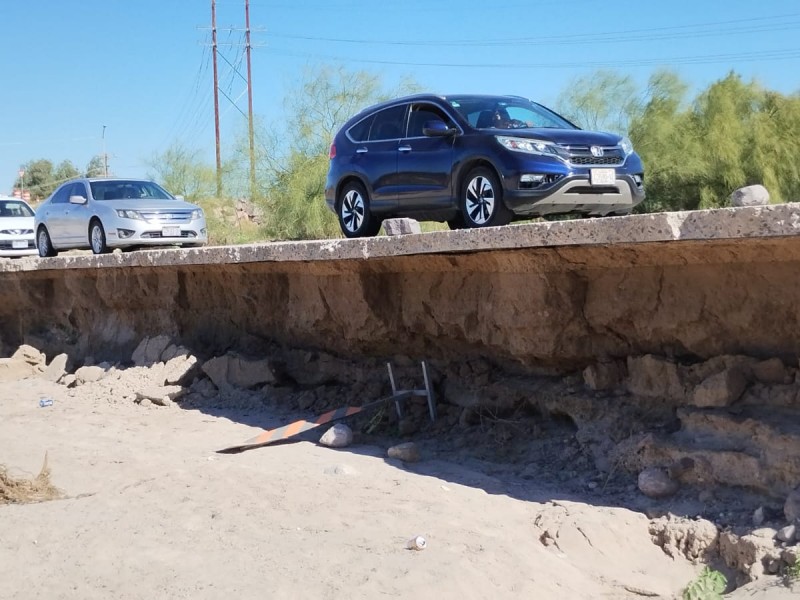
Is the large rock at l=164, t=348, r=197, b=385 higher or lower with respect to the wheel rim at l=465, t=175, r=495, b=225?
lower

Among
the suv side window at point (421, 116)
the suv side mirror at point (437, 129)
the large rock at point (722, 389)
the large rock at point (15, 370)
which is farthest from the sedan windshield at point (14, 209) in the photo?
the large rock at point (722, 389)

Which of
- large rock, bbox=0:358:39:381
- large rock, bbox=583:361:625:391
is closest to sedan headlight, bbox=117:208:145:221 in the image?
large rock, bbox=0:358:39:381

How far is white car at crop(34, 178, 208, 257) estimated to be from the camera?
15.7m

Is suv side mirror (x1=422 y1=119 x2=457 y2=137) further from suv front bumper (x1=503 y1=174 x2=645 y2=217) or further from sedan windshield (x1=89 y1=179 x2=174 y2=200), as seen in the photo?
sedan windshield (x1=89 y1=179 x2=174 y2=200)

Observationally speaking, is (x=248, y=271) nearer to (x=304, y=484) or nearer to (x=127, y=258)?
(x=127, y=258)

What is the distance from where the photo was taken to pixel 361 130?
11727 mm

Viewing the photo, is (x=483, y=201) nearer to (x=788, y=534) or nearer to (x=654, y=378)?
(x=654, y=378)

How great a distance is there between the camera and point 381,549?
586cm

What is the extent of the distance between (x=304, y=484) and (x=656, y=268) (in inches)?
120

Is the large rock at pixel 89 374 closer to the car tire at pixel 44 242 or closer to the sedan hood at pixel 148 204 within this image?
the sedan hood at pixel 148 204

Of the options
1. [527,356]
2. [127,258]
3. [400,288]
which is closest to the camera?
[527,356]

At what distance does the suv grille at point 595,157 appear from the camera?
9367mm

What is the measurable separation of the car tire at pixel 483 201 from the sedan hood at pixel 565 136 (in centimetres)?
49

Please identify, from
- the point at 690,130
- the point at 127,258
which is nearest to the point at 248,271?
the point at 127,258
